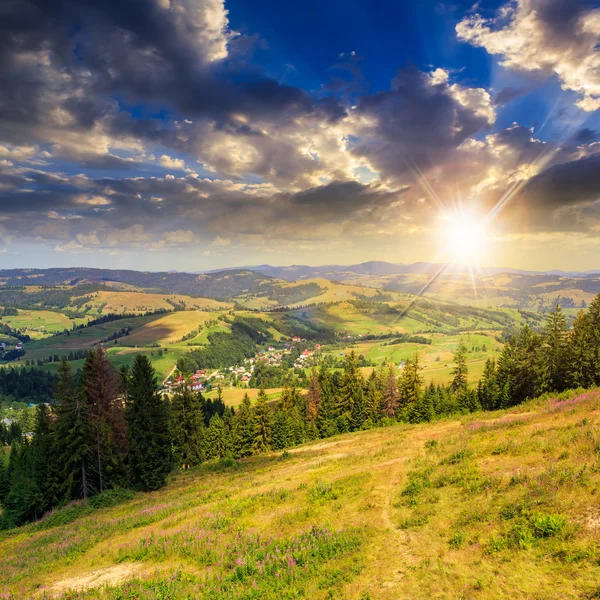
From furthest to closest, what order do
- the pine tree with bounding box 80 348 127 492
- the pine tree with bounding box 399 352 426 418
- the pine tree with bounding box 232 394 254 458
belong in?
1. the pine tree with bounding box 399 352 426 418
2. the pine tree with bounding box 232 394 254 458
3. the pine tree with bounding box 80 348 127 492

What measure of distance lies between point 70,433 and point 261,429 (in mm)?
37627

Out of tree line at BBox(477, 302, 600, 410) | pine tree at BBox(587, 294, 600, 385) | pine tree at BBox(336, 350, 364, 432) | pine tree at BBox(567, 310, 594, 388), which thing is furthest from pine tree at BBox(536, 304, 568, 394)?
pine tree at BBox(336, 350, 364, 432)

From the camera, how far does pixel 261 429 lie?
70.7 meters

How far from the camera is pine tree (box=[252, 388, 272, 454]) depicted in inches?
2751

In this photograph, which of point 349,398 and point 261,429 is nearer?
point 261,429

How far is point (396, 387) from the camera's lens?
79688mm

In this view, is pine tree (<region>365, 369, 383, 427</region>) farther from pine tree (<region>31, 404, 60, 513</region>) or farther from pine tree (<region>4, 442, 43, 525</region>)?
pine tree (<region>4, 442, 43, 525</region>)

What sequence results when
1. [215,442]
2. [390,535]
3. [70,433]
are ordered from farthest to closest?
[215,442] < [70,433] < [390,535]

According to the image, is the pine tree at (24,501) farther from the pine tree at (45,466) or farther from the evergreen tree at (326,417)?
the evergreen tree at (326,417)

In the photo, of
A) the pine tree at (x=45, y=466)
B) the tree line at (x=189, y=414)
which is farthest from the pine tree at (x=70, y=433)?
the pine tree at (x=45, y=466)

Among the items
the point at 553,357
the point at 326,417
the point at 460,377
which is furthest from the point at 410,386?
the point at 553,357

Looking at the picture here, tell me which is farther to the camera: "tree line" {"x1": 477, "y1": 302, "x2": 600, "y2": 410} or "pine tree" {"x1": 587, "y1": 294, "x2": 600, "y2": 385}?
"tree line" {"x1": 477, "y1": 302, "x2": 600, "y2": 410}

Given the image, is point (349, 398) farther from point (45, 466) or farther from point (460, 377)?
point (45, 466)

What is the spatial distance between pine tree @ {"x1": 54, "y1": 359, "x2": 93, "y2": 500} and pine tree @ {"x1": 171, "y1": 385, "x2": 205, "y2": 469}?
59.3 feet
